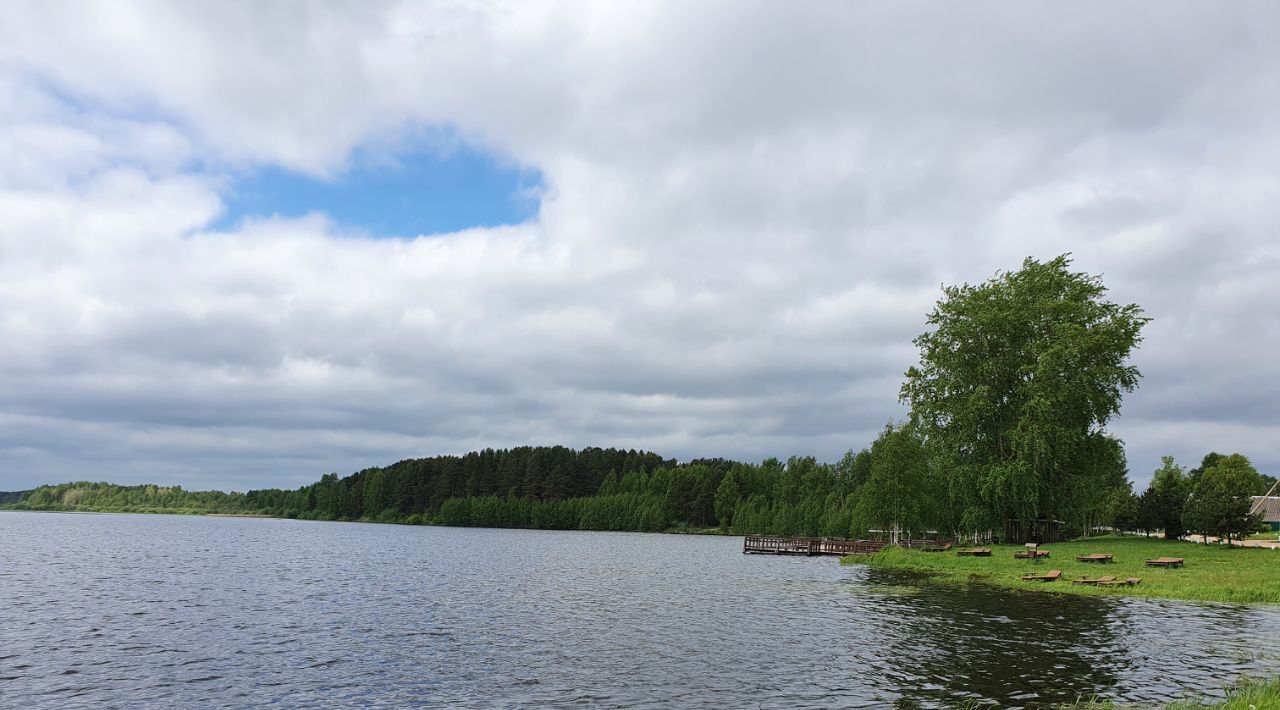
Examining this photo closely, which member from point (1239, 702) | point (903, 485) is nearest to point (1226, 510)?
point (903, 485)

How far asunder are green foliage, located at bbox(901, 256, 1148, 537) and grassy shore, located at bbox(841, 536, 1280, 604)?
5.17 m

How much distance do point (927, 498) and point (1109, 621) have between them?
136ft

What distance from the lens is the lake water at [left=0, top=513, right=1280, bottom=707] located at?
22.5 m

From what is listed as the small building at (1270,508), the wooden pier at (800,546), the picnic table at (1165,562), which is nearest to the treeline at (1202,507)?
the small building at (1270,508)

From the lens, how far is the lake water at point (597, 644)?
2250 centimetres

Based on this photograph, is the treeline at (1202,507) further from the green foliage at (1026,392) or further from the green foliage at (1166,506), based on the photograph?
the green foliage at (1026,392)

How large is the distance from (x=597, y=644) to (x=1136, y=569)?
123ft

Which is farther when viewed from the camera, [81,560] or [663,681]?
[81,560]

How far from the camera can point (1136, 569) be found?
49406 mm

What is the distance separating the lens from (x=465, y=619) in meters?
38.5

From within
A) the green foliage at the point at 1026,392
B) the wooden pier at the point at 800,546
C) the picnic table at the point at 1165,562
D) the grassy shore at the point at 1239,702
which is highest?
the green foliage at the point at 1026,392

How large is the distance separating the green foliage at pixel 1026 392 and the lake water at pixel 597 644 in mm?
19277

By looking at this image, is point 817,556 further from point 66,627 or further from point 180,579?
point 66,627

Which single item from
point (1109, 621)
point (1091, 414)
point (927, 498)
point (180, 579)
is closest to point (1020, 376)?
point (1091, 414)
